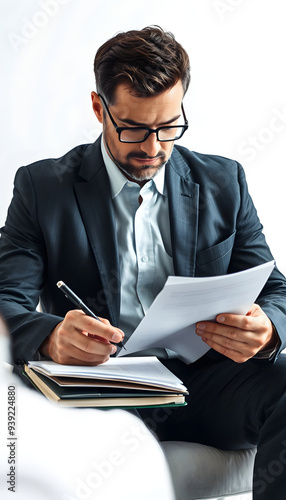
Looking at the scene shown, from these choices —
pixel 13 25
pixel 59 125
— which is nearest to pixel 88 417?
pixel 59 125

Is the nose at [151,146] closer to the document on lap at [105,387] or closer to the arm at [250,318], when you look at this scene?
the arm at [250,318]

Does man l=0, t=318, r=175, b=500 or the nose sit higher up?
the nose

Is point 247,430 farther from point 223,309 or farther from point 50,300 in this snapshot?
point 50,300

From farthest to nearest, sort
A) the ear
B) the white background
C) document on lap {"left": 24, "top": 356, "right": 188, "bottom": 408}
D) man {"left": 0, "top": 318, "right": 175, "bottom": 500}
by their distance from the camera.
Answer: the white background < the ear < document on lap {"left": 24, "top": 356, "right": 188, "bottom": 408} < man {"left": 0, "top": 318, "right": 175, "bottom": 500}

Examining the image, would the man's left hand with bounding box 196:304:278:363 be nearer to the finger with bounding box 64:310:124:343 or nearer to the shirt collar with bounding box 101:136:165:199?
the finger with bounding box 64:310:124:343

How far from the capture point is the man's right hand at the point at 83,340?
1.16 m

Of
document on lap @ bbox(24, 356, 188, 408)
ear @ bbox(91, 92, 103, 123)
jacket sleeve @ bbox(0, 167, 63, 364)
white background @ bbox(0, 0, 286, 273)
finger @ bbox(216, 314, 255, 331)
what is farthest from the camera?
white background @ bbox(0, 0, 286, 273)

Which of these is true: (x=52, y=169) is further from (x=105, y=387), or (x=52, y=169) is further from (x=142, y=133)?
(x=105, y=387)

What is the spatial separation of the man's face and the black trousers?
46 centimetres

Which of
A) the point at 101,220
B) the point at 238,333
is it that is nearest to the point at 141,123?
the point at 101,220

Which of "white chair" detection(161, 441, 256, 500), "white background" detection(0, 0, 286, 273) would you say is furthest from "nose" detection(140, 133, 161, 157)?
"white background" detection(0, 0, 286, 273)

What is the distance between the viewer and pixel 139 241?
159cm

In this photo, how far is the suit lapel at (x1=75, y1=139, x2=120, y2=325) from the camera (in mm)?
1513

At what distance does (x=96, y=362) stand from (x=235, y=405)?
35 cm
